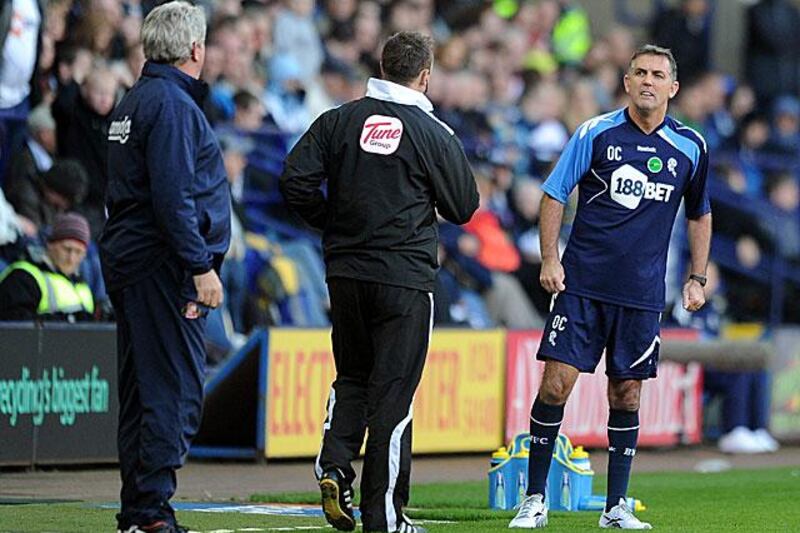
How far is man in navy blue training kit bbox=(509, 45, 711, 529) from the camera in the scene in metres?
9.04

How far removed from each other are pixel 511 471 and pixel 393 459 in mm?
2266

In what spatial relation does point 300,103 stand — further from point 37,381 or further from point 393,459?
point 393,459

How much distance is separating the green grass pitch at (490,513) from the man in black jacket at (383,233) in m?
0.58

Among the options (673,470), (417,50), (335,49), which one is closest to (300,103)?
(335,49)

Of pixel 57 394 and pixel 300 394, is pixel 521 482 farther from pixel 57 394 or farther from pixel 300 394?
pixel 300 394

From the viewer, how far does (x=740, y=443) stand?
57.9ft

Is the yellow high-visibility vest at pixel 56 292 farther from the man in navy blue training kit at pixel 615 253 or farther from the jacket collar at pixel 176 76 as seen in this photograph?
the jacket collar at pixel 176 76

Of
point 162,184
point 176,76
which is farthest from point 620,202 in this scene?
point 162,184

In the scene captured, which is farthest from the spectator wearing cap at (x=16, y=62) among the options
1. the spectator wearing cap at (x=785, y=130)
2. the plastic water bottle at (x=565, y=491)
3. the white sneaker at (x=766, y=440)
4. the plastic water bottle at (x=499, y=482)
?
the spectator wearing cap at (x=785, y=130)

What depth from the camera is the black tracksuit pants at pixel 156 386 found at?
24.9 ft

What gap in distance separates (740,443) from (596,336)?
29.4 ft

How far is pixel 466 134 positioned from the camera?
19703 mm

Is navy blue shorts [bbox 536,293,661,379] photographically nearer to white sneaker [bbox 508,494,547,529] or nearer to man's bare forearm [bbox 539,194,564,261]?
man's bare forearm [bbox 539,194,564,261]

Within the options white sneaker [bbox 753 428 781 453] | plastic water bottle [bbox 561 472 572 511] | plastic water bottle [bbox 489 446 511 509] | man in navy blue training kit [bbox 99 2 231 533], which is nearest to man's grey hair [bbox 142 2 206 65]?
man in navy blue training kit [bbox 99 2 231 533]
